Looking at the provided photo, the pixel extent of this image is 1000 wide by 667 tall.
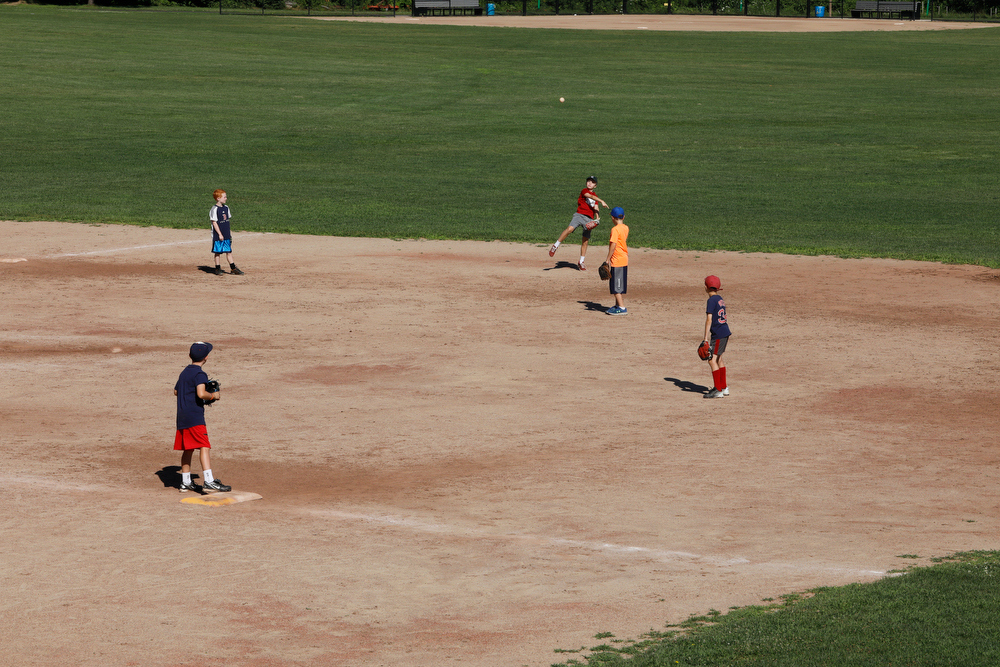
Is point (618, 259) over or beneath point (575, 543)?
over

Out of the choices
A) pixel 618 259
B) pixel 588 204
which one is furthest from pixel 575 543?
pixel 588 204

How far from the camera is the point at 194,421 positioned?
13.5 metres

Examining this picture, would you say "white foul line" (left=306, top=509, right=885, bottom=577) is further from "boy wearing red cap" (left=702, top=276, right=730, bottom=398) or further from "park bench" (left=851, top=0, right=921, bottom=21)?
"park bench" (left=851, top=0, right=921, bottom=21)

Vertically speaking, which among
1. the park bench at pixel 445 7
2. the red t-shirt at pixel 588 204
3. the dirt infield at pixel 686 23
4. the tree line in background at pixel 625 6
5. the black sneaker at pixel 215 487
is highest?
the tree line in background at pixel 625 6

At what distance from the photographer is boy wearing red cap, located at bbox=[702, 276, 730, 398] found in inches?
682

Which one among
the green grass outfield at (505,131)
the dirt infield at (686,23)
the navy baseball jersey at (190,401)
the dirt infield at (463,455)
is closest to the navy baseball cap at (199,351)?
the navy baseball jersey at (190,401)

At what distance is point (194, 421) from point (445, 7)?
92.3 m

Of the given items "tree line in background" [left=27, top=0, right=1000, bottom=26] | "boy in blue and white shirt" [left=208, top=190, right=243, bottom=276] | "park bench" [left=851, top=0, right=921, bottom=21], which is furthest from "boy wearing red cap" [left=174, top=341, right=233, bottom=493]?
"park bench" [left=851, top=0, right=921, bottom=21]

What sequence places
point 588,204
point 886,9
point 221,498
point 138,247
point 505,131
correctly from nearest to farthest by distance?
1. point 221,498
2. point 588,204
3. point 138,247
4. point 505,131
5. point 886,9

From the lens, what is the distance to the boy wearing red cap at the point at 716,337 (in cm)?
1731

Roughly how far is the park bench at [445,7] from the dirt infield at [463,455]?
256 ft

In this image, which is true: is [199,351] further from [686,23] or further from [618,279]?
[686,23]

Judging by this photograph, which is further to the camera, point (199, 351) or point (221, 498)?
point (199, 351)

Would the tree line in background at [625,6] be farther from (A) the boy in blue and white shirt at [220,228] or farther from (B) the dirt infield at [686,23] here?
(A) the boy in blue and white shirt at [220,228]
